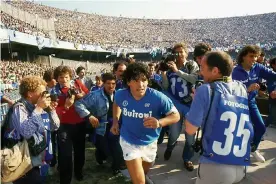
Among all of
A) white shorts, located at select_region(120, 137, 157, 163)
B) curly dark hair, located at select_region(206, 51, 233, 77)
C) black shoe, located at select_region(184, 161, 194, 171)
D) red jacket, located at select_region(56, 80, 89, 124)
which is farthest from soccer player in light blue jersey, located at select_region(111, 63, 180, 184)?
black shoe, located at select_region(184, 161, 194, 171)

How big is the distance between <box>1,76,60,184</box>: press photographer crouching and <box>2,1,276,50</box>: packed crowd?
42.2 m

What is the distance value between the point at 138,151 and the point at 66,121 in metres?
1.46

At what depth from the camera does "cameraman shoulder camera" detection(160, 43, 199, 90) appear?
15.1 feet

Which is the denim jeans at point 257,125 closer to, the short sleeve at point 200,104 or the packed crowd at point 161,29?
the short sleeve at point 200,104

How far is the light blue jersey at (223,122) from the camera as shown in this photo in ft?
7.86

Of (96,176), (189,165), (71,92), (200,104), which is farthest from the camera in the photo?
(96,176)

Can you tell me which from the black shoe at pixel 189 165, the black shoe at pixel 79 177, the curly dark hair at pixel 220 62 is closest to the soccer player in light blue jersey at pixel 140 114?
the curly dark hair at pixel 220 62

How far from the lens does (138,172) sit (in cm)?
320

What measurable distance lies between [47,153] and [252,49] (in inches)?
112

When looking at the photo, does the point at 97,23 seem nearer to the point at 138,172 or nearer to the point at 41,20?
the point at 41,20

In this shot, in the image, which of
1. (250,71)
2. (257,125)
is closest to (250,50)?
(250,71)

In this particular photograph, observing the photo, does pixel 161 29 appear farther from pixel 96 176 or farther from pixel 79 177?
pixel 79 177

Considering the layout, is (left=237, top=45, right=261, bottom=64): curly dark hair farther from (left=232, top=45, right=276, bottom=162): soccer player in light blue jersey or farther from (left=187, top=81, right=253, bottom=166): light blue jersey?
(left=187, top=81, right=253, bottom=166): light blue jersey

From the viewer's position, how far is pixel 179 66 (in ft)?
16.2
